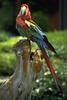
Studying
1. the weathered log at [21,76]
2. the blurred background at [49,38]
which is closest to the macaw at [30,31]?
the weathered log at [21,76]

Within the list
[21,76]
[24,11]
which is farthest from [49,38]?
[24,11]

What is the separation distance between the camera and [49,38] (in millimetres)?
12477

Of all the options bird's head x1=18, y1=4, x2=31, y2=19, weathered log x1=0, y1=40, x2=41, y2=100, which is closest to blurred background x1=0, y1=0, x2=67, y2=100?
bird's head x1=18, y1=4, x2=31, y2=19

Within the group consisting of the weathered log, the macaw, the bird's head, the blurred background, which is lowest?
the blurred background

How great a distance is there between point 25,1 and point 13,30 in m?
14.6

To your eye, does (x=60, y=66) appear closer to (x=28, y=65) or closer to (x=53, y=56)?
(x=53, y=56)

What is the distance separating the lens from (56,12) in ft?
69.5

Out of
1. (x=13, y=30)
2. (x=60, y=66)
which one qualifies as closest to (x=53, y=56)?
(x=60, y=66)

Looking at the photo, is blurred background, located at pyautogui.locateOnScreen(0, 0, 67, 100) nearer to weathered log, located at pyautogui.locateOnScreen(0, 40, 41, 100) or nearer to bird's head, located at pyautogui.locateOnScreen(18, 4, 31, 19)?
bird's head, located at pyautogui.locateOnScreen(18, 4, 31, 19)

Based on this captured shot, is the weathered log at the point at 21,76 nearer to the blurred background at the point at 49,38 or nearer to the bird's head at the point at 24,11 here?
the bird's head at the point at 24,11

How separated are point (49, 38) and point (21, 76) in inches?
263

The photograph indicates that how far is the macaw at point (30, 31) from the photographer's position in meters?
5.68

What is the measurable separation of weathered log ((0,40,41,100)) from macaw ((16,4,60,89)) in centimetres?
12

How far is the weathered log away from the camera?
5824 millimetres
